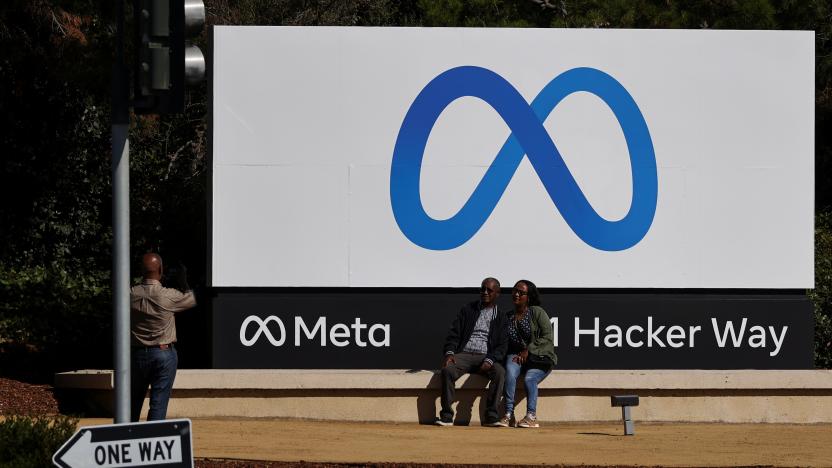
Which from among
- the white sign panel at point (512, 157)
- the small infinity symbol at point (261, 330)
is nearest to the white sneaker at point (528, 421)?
the white sign panel at point (512, 157)

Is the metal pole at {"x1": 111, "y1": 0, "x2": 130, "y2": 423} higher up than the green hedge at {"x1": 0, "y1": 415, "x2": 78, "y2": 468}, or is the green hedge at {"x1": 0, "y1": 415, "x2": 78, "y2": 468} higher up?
the metal pole at {"x1": 111, "y1": 0, "x2": 130, "y2": 423}

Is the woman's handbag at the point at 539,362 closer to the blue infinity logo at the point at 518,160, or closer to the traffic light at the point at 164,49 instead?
the blue infinity logo at the point at 518,160

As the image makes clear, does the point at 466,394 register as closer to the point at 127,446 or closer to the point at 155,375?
the point at 155,375

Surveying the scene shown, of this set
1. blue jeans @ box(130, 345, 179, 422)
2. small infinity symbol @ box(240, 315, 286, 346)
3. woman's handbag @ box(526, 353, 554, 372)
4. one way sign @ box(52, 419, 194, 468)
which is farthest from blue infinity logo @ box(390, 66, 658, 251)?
one way sign @ box(52, 419, 194, 468)

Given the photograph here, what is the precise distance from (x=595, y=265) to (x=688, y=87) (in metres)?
2.24

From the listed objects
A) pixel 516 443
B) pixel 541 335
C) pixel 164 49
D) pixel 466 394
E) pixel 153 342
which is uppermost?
pixel 164 49

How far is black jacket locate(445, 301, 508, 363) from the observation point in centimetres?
1476

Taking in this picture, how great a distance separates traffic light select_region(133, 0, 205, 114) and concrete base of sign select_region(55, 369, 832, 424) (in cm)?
611

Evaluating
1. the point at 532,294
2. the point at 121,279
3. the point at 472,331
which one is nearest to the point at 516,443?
the point at 472,331

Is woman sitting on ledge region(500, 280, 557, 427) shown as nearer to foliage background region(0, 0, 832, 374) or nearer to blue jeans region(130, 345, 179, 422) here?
blue jeans region(130, 345, 179, 422)

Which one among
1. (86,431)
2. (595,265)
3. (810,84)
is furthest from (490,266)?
(86,431)

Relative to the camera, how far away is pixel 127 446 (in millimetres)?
7352

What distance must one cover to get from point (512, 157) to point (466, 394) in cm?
265

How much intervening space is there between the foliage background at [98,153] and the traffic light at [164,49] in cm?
977
